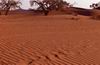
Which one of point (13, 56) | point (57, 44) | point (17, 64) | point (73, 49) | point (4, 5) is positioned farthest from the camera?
point (4, 5)

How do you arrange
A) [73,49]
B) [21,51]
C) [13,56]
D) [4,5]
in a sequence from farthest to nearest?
1. [4,5]
2. [73,49]
3. [21,51]
4. [13,56]

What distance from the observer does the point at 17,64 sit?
738cm

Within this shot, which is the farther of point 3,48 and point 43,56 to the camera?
point 3,48

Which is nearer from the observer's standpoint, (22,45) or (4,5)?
(22,45)

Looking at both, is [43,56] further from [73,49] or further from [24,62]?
[73,49]

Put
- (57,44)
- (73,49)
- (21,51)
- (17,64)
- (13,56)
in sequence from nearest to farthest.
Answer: (17,64)
(13,56)
(21,51)
(73,49)
(57,44)

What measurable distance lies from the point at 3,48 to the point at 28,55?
1.36 metres

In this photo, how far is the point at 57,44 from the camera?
33.6ft

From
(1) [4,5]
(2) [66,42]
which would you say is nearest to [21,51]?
(2) [66,42]

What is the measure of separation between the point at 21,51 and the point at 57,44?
182 cm

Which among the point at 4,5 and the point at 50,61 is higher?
the point at 50,61

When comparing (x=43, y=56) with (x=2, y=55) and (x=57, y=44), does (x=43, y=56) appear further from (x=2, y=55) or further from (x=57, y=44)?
(x=57, y=44)

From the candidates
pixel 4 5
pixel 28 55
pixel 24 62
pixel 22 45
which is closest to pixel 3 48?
pixel 22 45

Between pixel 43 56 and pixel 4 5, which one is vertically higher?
pixel 43 56
